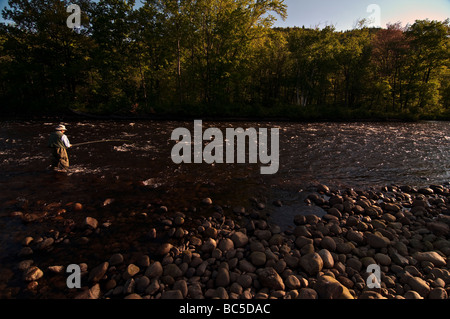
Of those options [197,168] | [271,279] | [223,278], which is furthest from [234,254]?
[197,168]

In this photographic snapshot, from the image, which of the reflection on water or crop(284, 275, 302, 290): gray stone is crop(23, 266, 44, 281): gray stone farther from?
crop(284, 275, 302, 290): gray stone

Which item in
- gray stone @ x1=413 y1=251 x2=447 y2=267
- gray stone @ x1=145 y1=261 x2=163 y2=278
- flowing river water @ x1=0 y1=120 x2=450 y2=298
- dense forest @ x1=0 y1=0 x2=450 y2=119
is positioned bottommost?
gray stone @ x1=145 y1=261 x2=163 y2=278

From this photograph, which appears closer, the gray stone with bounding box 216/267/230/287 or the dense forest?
the gray stone with bounding box 216/267/230/287

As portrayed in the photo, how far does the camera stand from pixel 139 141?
55.9 feet

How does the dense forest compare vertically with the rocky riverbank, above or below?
above

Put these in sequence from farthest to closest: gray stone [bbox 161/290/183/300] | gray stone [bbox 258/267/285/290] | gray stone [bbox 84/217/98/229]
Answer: gray stone [bbox 84/217/98/229] → gray stone [bbox 258/267/285/290] → gray stone [bbox 161/290/183/300]

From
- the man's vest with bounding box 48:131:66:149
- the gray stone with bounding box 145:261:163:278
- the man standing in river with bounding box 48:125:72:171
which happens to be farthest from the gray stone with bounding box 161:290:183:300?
the man's vest with bounding box 48:131:66:149

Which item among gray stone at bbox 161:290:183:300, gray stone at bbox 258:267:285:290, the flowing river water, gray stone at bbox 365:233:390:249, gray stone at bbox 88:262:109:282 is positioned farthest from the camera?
the flowing river water

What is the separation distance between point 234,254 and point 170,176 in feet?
20.2

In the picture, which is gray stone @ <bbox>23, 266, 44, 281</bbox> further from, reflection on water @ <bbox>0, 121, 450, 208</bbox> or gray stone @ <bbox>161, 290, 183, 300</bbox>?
reflection on water @ <bbox>0, 121, 450, 208</bbox>

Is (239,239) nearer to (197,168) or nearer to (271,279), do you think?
(271,279)

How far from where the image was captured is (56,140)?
9.67 metres

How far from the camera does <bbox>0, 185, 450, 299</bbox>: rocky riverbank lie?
413cm
